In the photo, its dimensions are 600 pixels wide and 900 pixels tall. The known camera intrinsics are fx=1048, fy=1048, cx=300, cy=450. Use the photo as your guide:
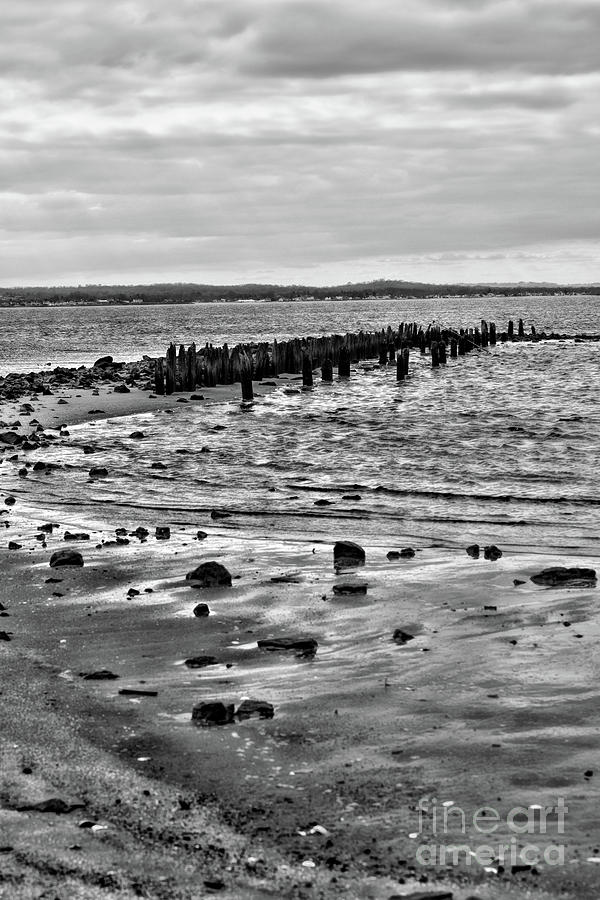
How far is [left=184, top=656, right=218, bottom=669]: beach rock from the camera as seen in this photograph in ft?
25.3

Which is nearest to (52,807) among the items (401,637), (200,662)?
(200,662)

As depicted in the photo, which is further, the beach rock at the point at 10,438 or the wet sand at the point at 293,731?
the beach rock at the point at 10,438

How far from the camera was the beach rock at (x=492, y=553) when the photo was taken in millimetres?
11336

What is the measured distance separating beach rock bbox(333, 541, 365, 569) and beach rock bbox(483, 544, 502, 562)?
1358 mm

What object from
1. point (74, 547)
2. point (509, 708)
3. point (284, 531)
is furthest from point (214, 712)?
point (284, 531)

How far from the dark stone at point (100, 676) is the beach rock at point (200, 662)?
0.56 meters

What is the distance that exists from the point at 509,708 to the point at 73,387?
30.8 meters

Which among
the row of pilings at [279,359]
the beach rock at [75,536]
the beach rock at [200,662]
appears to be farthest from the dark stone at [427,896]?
the row of pilings at [279,359]

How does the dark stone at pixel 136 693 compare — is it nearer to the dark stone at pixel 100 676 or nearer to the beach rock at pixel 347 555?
the dark stone at pixel 100 676

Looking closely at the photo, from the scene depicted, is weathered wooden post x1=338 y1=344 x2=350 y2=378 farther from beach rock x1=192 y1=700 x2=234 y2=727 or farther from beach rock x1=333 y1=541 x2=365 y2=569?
beach rock x1=192 y1=700 x2=234 y2=727

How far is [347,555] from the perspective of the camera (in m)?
11.2

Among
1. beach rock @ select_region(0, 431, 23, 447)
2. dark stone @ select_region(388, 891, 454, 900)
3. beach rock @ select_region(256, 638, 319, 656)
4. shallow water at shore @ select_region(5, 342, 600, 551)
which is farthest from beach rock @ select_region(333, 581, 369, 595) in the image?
beach rock @ select_region(0, 431, 23, 447)

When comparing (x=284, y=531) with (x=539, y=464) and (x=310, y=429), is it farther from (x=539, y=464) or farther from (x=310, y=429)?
(x=310, y=429)

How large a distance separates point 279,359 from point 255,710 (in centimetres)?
3822
